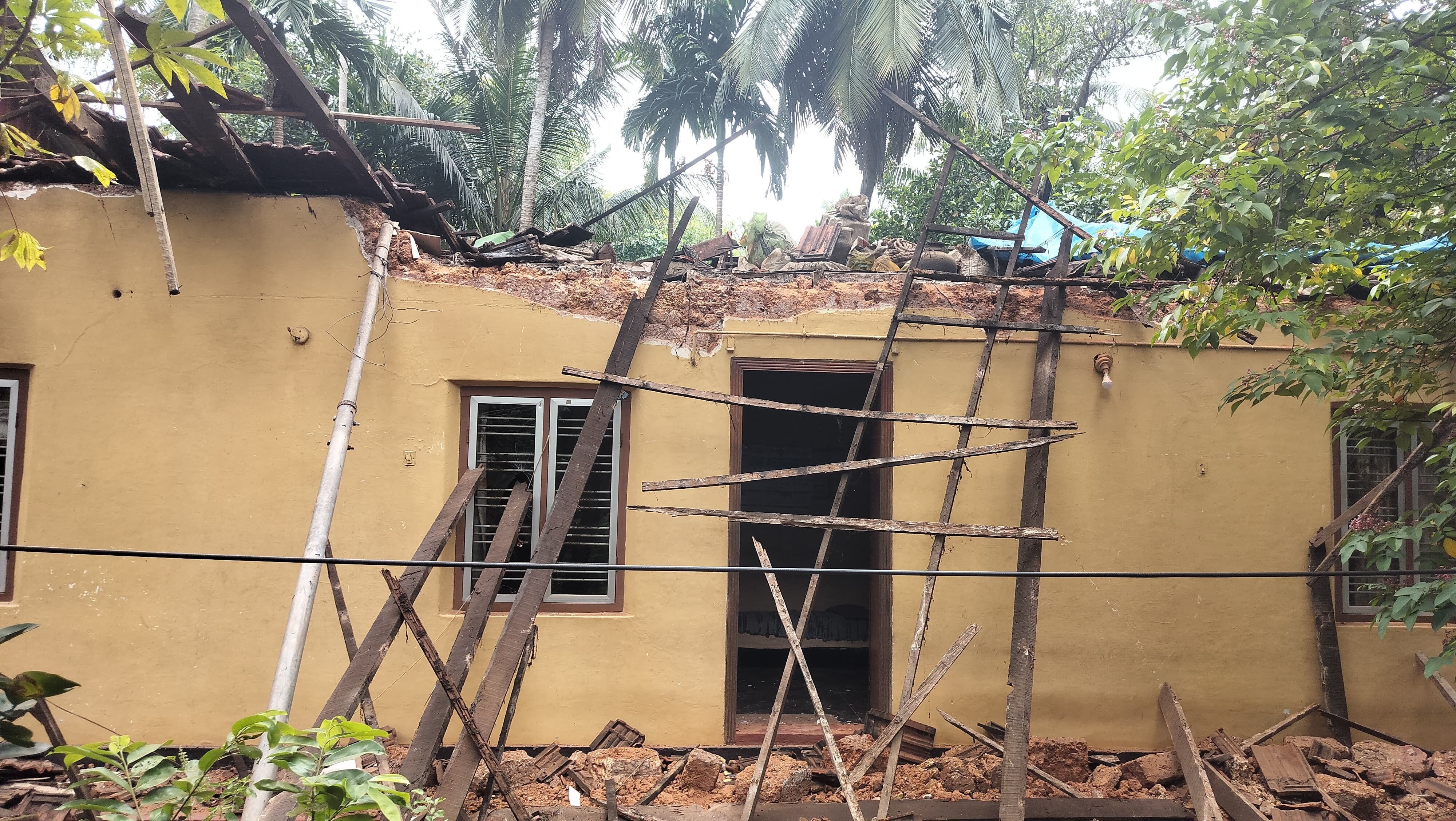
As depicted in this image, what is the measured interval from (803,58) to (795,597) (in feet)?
35.8

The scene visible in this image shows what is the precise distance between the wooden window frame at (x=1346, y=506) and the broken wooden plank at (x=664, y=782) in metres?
4.33

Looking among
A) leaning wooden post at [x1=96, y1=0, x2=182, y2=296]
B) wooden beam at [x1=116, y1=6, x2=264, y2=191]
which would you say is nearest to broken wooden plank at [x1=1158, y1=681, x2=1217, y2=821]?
leaning wooden post at [x1=96, y1=0, x2=182, y2=296]

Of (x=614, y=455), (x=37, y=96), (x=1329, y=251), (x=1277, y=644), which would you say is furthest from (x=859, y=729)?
(x=37, y=96)

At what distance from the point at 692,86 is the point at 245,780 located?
16.6m

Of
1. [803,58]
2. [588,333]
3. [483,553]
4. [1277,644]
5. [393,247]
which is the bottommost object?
[1277,644]

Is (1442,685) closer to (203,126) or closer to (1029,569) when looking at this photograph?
(1029,569)

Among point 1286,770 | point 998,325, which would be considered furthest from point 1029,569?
point 1286,770

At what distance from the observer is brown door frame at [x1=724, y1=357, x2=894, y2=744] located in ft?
17.5

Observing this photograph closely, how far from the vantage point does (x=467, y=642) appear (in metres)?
4.23

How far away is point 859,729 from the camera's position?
532cm

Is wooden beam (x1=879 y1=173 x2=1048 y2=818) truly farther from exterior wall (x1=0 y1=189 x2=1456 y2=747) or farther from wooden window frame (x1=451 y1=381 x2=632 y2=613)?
wooden window frame (x1=451 y1=381 x2=632 y2=613)

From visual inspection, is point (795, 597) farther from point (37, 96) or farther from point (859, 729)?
point (37, 96)

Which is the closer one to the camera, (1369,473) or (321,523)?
(321,523)

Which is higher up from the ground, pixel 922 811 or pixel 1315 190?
pixel 1315 190
